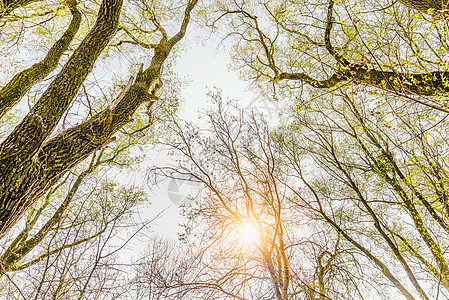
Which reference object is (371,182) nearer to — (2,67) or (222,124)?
(222,124)

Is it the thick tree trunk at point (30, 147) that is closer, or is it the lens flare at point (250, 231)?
the thick tree trunk at point (30, 147)

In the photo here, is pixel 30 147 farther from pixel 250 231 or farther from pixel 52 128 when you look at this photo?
pixel 250 231

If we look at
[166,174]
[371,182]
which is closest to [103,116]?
[166,174]

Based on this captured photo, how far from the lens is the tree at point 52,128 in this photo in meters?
1.74

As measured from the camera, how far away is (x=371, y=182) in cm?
540

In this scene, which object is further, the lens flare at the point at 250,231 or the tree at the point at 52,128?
the lens flare at the point at 250,231

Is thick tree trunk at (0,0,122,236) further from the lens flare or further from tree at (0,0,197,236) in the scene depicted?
the lens flare

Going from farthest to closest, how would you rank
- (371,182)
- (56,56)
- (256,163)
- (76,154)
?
1. (371,182)
2. (256,163)
3. (56,56)
4. (76,154)

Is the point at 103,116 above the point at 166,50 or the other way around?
the other way around

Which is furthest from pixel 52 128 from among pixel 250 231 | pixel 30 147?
pixel 250 231

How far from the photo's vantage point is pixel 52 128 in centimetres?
220

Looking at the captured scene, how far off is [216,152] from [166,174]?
4.31 ft

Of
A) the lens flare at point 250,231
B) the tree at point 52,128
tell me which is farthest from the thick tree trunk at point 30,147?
the lens flare at point 250,231

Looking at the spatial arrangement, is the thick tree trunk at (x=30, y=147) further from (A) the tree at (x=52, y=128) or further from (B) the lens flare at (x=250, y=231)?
(B) the lens flare at (x=250, y=231)
